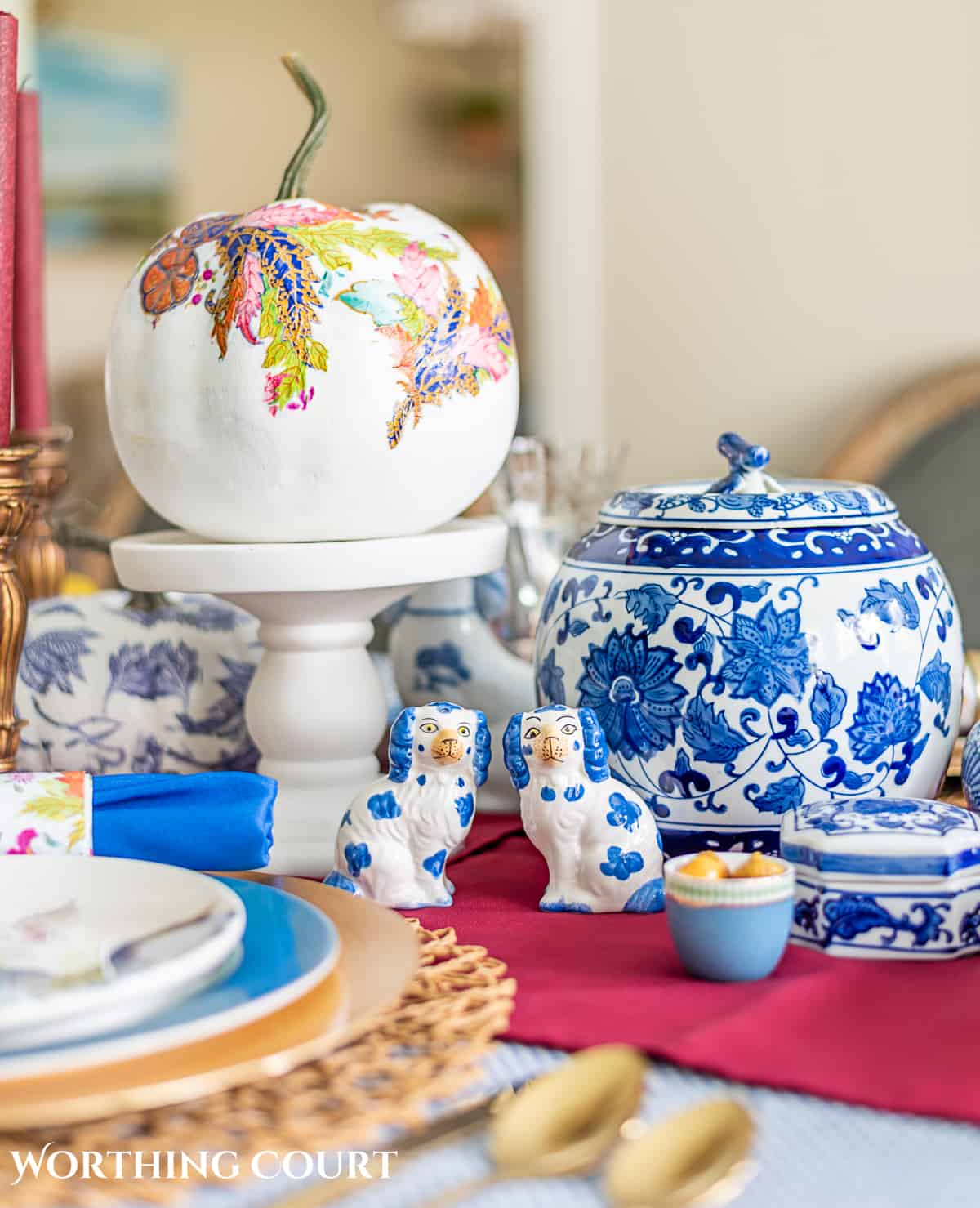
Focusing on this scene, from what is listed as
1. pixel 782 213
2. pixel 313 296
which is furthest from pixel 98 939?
pixel 782 213

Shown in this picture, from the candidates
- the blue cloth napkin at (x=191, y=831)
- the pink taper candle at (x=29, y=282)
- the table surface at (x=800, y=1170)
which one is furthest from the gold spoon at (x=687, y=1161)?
the pink taper candle at (x=29, y=282)

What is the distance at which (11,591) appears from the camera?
662 mm

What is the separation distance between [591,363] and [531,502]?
1.35 meters

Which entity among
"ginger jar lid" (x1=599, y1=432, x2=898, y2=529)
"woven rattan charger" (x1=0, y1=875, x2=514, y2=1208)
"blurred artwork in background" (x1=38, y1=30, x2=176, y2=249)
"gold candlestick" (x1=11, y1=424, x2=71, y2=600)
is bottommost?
"woven rattan charger" (x1=0, y1=875, x2=514, y2=1208)

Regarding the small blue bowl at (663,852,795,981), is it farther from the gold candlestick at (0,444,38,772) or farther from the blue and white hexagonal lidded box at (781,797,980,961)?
the gold candlestick at (0,444,38,772)

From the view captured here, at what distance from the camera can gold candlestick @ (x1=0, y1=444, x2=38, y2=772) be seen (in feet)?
2.13

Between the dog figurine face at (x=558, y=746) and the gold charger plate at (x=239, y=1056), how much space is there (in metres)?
0.13

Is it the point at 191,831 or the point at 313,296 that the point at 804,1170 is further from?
the point at 313,296

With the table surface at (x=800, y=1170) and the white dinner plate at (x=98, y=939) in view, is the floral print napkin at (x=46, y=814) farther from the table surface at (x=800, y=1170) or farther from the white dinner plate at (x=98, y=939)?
the table surface at (x=800, y=1170)

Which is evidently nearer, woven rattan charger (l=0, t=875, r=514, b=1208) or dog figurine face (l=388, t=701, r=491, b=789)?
woven rattan charger (l=0, t=875, r=514, b=1208)

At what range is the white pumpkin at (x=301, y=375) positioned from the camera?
0.62 metres

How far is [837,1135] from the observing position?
38 centimetres

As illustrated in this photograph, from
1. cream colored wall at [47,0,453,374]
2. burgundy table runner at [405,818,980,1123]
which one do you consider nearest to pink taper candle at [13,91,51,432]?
burgundy table runner at [405,818,980,1123]

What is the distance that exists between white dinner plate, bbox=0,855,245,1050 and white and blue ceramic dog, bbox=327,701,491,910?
12cm
